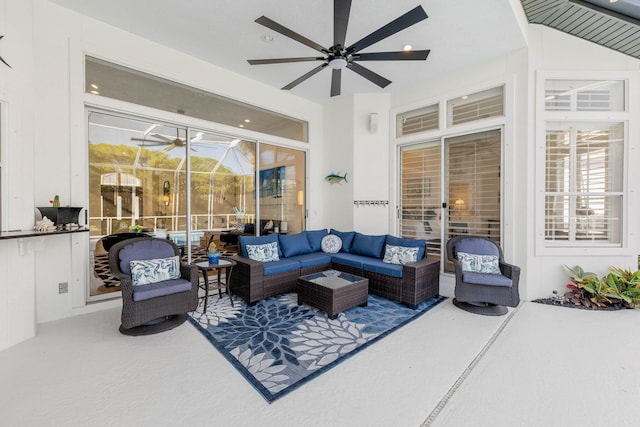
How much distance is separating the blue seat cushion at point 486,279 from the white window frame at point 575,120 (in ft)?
3.37

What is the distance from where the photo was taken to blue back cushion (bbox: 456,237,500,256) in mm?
3924

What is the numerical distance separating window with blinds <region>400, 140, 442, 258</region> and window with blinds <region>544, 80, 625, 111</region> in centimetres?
165

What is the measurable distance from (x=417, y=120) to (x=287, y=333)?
4297 mm

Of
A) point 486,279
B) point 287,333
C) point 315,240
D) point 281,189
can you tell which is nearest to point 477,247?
point 486,279

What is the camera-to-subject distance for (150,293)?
2.91 meters

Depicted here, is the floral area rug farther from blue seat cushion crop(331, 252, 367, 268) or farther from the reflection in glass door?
the reflection in glass door

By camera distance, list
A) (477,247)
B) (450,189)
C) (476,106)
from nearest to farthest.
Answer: (477,247) → (476,106) → (450,189)

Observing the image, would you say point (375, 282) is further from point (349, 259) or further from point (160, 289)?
point (160, 289)

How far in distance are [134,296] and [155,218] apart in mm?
1636

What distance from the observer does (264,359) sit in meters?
2.47

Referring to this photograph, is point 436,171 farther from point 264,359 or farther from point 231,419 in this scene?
point 231,419

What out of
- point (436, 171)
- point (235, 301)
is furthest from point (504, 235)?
point (235, 301)

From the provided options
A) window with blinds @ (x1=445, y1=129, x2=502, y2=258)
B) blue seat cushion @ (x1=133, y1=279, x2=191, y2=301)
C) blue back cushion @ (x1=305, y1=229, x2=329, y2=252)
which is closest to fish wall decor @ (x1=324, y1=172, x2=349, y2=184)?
blue back cushion @ (x1=305, y1=229, x2=329, y2=252)

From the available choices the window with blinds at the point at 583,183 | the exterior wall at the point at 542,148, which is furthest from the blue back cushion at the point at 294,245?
the window with blinds at the point at 583,183
